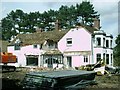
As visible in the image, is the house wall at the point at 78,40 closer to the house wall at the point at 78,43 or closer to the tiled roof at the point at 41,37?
the house wall at the point at 78,43

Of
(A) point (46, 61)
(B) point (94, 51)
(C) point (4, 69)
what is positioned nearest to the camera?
(C) point (4, 69)

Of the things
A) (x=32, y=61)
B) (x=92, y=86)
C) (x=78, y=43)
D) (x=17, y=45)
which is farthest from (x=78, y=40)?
(x=92, y=86)

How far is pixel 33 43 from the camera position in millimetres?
56688

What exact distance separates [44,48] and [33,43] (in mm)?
2635

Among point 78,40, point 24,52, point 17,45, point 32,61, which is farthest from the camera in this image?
point 17,45

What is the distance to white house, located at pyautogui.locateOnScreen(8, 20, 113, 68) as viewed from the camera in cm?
5028

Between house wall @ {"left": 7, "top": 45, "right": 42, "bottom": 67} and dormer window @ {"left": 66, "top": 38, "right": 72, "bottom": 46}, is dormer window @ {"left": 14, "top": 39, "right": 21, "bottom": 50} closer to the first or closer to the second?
house wall @ {"left": 7, "top": 45, "right": 42, "bottom": 67}

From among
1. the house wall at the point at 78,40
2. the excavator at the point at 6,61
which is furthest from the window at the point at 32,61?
the excavator at the point at 6,61

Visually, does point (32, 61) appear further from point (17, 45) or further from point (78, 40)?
point (78, 40)

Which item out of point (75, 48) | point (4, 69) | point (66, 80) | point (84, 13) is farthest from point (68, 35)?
point (84, 13)

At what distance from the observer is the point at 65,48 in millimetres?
53188

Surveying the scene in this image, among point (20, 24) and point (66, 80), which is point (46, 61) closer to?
point (66, 80)

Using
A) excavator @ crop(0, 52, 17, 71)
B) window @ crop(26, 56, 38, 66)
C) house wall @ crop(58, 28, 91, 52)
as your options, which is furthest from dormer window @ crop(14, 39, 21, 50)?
excavator @ crop(0, 52, 17, 71)

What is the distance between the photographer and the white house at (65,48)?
50281mm
